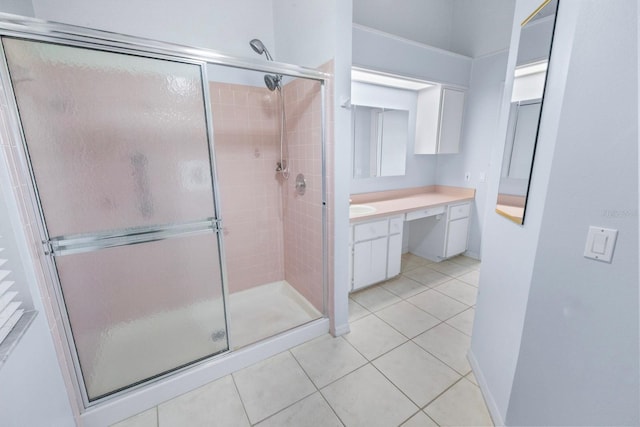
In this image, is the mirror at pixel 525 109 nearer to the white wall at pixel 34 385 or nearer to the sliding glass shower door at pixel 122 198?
the sliding glass shower door at pixel 122 198

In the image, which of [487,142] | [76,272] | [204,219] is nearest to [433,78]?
[487,142]

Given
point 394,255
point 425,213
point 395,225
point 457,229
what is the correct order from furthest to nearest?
point 457,229, point 425,213, point 394,255, point 395,225

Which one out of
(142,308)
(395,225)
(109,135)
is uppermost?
(109,135)

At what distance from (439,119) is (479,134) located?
1.98 feet

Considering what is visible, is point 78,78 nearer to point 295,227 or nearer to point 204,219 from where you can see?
point 204,219

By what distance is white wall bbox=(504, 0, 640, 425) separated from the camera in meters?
0.78

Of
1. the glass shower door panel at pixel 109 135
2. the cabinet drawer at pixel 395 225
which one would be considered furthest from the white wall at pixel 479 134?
the glass shower door panel at pixel 109 135

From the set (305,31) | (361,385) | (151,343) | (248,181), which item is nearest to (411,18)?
(305,31)

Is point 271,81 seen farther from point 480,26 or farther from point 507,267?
point 480,26

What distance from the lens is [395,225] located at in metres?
2.62

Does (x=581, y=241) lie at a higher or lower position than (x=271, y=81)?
lower

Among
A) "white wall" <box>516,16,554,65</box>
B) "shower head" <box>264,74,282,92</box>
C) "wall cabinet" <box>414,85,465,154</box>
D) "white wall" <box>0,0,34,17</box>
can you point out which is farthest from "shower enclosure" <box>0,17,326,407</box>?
"wall cabinet" <box>414,85,465,154</box>

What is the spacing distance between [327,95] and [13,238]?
1.69 metres

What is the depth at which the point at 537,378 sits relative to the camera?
42.7 inches
